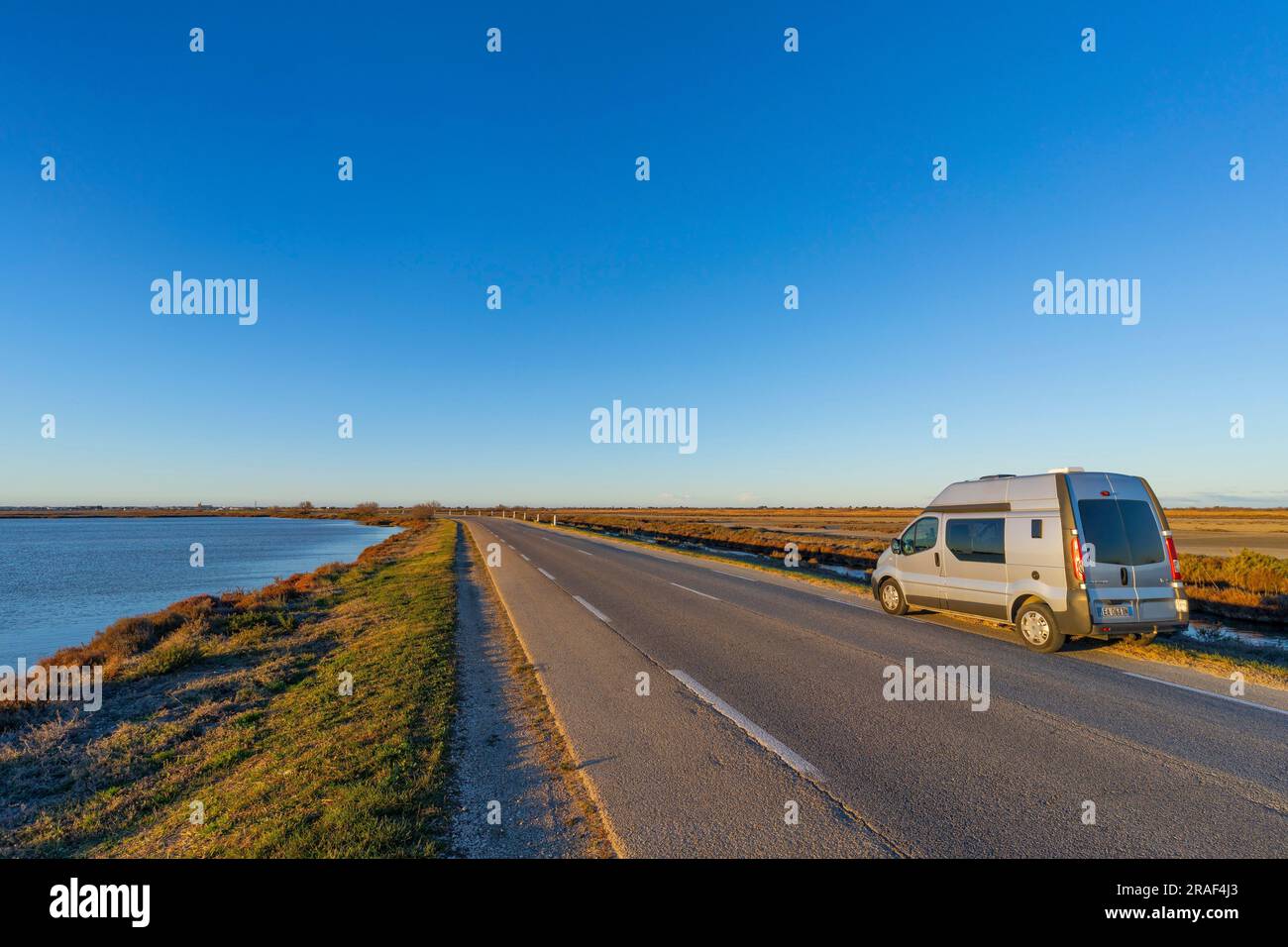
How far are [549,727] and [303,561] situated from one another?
37386mm

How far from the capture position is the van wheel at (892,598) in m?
11.2

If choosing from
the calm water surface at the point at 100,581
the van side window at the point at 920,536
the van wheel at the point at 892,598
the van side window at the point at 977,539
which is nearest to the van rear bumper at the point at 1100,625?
the van side window at the point at 977,539

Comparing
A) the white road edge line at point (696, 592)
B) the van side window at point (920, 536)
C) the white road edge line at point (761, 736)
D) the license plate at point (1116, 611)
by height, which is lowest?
the white road edge line at point (696, 592)

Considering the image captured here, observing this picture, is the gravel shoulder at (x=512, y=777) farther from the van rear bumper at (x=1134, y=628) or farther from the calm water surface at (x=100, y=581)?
the calm water surface at (x=100, y=581)

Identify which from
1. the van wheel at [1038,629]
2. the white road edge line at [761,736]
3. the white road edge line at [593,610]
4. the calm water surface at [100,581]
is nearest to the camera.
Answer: the white road edge line at [761,736]

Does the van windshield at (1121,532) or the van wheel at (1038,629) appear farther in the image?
the van wheel at (1038,629)

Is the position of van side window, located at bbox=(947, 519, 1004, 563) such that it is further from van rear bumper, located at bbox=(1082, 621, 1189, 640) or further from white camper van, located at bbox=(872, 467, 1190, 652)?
van rear bumper, located at bbox=(1082, 621, 1189, 640)

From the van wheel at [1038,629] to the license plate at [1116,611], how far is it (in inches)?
22.8

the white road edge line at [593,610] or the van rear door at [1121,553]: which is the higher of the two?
the van rear door at [1121,553]

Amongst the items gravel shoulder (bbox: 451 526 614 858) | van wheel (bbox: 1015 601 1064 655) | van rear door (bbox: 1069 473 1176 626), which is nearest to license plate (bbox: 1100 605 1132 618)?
van rear door (bbox: 1069 473 1176 626)

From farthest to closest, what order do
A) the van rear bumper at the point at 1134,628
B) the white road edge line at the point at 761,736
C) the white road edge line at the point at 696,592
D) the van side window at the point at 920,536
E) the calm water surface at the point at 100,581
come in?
the calm water surface at the point at 100,581 → the white road edge line at the point at 696,592 → the van side window at the point at 920,536 → the van rear bumper at the point at 1134,628 → the white road edge line at the point at 761,736
